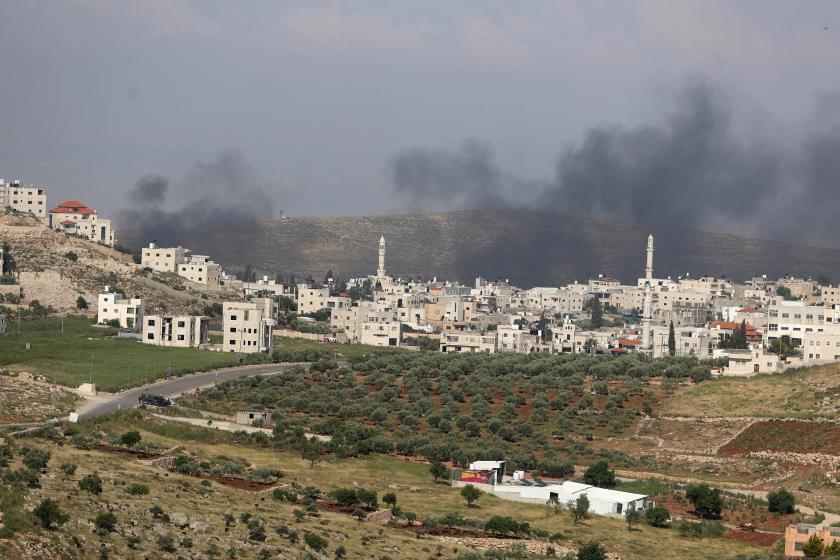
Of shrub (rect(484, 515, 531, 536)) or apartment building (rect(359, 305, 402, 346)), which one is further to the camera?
apartment building (rect(359, 305, 402, 346))

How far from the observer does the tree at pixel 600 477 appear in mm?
56656

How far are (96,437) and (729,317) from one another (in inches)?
3913

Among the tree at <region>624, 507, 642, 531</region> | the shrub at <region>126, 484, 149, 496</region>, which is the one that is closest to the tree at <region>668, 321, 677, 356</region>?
the tree at <region>624, 507, 642, 531</region>

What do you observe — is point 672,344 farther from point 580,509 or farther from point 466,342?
point 580,509

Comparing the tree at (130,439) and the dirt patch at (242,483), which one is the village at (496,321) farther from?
the tree at (130,439)

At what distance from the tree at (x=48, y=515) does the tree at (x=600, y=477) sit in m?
25.9

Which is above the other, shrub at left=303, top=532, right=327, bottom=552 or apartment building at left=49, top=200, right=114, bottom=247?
apartment building at left=49, top=200, right=114, bottom=247

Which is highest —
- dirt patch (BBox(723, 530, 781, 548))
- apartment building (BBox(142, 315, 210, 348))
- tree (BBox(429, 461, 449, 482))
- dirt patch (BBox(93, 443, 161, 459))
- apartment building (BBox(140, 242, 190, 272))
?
apartment building (BBox(140, 242, 190, 272))

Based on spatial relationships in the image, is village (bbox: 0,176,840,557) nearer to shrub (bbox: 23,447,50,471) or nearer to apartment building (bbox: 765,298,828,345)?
apartment building (bbox: 765,298,828,345)

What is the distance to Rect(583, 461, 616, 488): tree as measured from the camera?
56.7 metres

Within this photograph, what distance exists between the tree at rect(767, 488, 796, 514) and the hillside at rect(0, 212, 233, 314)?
64.2 meters

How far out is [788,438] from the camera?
217 feet

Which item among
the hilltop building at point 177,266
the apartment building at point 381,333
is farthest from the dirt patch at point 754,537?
the hilltop building at point 177,266

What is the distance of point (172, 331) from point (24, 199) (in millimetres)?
43463
